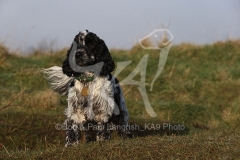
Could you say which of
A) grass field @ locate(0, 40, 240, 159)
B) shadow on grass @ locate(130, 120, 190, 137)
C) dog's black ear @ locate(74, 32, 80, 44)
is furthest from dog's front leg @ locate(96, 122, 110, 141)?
shadow on grass @ locate(130, 120, 190, 137)

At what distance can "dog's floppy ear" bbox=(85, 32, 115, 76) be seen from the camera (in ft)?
26.8

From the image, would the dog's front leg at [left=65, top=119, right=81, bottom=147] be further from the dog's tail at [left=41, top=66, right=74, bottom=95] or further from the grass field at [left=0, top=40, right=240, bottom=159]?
the dog's tail at [left=41, top=66, right=74, bottom=95]

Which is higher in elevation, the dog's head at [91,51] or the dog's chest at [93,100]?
the dog's head at [91,51]

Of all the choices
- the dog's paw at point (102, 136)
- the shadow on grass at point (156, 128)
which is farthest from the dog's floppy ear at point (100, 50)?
the shadow on grass at point (156, 128)

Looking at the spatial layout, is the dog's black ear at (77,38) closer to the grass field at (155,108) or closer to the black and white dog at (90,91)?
the black and white dog at (90,91)

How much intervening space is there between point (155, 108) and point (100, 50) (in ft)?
22.3

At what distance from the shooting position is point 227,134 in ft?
26.4

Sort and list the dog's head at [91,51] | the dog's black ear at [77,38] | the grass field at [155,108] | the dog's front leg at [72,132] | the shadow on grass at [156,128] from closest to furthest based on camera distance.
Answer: the grass field at [155,108]
the dog's head at [91,51]
the dog's black ear at [77,38]
the dog's front leg at [72,132]
the shadow on grass at [156,128]

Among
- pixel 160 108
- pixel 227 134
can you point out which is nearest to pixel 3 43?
pixel 160 108

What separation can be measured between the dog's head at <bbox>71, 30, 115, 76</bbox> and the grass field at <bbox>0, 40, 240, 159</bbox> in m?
1.15

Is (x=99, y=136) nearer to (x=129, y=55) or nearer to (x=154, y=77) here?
(x=154, y=77)

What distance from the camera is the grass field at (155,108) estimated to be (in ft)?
22.2

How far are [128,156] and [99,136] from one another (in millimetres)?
1688

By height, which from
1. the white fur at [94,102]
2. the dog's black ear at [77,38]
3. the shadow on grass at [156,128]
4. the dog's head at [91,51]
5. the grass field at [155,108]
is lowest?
the shadow on grass at [156,128]
